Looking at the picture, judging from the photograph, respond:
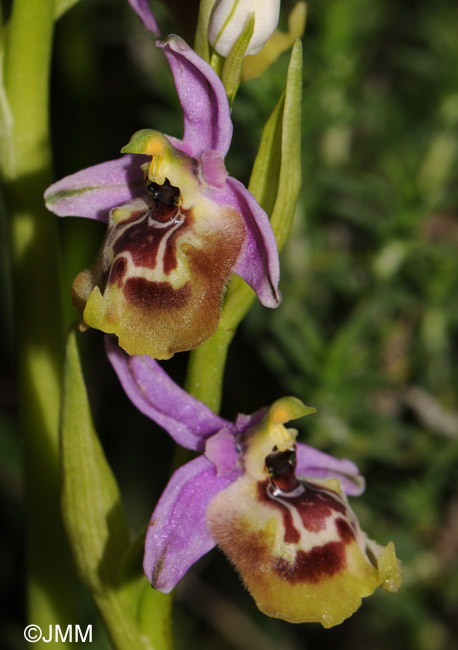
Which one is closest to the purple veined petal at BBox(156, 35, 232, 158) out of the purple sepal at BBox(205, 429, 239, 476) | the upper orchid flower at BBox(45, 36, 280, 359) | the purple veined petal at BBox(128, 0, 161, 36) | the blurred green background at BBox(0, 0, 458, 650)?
the upper orchid flower at BBox(45, 36, 280, 359)

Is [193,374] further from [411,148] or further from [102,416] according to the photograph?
[102,416]

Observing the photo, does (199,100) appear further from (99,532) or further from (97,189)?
(99,532)

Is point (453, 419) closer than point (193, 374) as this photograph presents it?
No

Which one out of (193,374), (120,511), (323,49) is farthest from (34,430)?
(323,49)

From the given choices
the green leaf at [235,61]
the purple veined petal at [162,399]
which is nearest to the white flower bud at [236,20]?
the green leaf at [235,61]

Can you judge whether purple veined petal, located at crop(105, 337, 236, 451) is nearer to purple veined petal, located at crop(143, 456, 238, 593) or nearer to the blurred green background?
purple veined petal, located at crop(143, 456, 238, 593)

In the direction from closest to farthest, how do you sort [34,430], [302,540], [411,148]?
1. [302,540]
2. [34,430]
3. [411,148]

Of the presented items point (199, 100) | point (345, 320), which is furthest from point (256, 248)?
point (345, 320)
